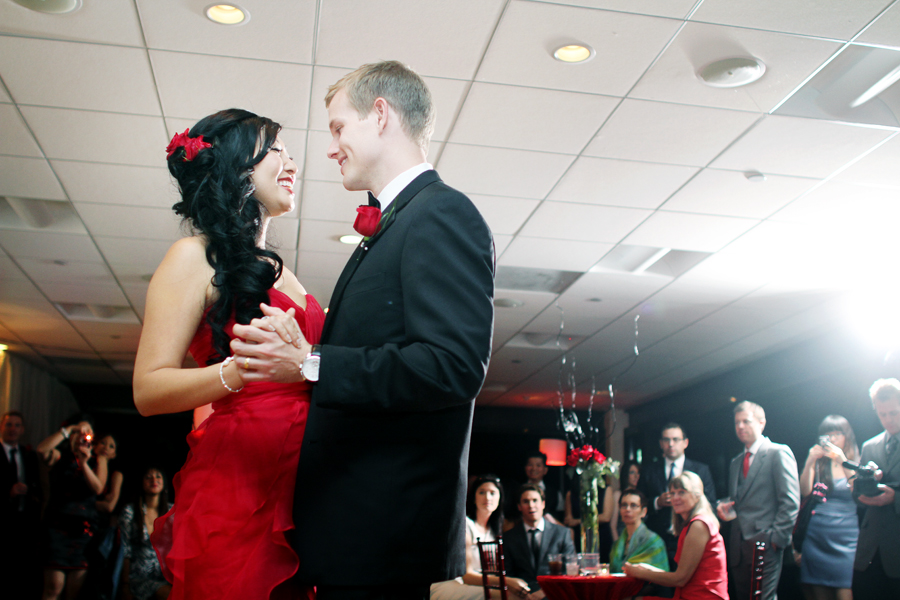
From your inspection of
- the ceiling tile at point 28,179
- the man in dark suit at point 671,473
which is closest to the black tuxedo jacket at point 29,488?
the ceiling tile at point 28,179

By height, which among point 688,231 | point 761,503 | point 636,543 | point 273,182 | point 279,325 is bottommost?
point 636,543

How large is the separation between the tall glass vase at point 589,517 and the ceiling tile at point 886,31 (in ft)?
10.8

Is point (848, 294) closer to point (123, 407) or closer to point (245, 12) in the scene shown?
point (245, 12)

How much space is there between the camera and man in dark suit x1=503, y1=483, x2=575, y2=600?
5055 mm

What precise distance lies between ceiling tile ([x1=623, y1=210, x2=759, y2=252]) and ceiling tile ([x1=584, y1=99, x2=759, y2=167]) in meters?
0.82

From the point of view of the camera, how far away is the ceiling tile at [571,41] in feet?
9.46

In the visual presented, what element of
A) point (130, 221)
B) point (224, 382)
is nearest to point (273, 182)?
point (224, 382)

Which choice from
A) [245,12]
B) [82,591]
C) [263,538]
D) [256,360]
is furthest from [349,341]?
[82,591]

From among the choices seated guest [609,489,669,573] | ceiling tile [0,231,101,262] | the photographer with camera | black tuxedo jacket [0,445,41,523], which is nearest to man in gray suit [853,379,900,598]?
the photographer with camera

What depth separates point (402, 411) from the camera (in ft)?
3.28

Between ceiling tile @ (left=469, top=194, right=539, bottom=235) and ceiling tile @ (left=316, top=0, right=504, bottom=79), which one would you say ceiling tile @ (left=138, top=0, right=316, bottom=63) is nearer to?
ceiling tile @ (left=316, top=0, right=504, bottom=79)

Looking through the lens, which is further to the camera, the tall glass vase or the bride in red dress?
the tall glass vase

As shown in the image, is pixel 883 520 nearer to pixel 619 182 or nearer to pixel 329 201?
pixel 619 182

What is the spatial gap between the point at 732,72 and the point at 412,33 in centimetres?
140
